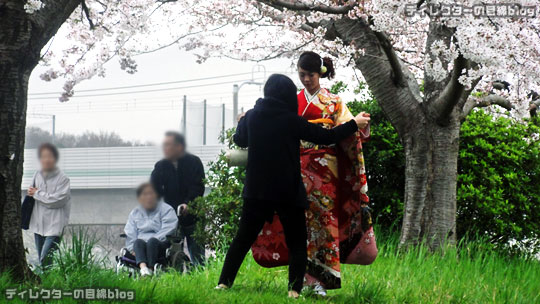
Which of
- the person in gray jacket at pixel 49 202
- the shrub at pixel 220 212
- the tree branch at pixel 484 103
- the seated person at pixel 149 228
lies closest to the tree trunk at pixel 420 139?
the tree branch at pixel 484 103

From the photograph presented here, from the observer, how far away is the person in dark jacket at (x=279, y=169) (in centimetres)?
493

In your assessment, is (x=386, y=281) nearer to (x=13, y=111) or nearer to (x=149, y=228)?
→ (x=149, y=228)

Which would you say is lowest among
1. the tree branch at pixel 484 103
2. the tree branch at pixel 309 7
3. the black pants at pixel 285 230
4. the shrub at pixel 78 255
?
the shrub at pixel 78 255

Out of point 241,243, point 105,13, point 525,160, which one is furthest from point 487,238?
point 105,13

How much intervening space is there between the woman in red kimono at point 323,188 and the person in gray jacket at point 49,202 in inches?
129

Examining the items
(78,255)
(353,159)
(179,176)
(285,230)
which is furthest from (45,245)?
(353,159)

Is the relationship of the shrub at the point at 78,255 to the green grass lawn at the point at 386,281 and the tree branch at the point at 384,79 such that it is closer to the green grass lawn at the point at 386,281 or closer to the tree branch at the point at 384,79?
the green grass lawn at the point at 386,281

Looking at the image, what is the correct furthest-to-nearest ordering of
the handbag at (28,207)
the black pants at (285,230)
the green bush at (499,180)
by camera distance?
1. the green bush at (499,180)
2. the handbag at (28,207)
3. the black pants at (285,230)

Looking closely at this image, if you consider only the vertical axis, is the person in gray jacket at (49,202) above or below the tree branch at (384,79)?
below

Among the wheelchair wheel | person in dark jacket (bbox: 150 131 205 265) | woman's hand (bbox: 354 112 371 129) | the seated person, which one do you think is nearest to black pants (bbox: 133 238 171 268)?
the seated person

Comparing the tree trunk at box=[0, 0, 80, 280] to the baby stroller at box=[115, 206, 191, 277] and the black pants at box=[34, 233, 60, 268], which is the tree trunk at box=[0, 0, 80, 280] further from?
the black pants at box=[34, 233, 60, 268]

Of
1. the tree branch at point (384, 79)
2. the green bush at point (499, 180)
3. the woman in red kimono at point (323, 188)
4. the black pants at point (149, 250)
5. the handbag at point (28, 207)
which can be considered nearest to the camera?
Result: the woman in red kimono at point (323, 188)

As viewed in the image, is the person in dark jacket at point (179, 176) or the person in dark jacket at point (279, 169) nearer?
the person in dark jacket at point (279, 169)

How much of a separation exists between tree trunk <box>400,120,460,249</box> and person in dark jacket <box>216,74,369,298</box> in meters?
2.83
